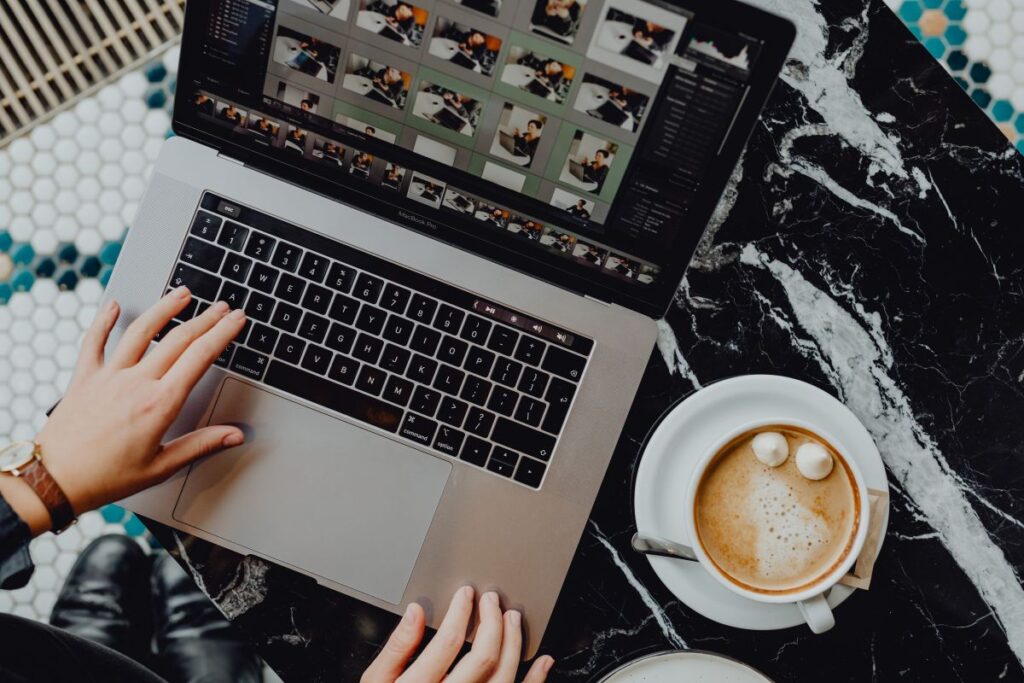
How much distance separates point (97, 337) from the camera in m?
0.81

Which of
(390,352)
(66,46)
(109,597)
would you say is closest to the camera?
(390,352)

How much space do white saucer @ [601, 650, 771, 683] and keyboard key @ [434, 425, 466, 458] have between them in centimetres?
32

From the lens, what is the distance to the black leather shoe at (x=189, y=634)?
3.55 feet

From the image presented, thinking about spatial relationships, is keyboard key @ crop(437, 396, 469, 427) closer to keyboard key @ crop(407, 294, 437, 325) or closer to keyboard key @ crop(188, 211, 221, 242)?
keyboard key @ crop(407, 294, 437, 325)

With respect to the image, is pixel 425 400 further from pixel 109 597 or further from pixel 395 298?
pixel 109 597

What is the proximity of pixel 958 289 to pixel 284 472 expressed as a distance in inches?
33.0

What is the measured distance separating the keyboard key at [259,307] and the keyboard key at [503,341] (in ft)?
0.82

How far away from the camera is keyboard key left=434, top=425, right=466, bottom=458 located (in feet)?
2.70

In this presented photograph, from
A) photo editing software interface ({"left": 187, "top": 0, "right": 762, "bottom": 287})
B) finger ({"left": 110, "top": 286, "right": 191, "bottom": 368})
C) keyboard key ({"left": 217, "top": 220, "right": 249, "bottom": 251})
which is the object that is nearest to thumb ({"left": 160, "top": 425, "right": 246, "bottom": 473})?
finger ({"left": 110, "top": 286, "right": 191, "bottom": 368})

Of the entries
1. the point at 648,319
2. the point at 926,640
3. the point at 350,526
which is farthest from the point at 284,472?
the point at 926,640

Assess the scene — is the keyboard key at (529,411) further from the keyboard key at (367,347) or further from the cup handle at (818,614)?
the cup handle at (818,614)

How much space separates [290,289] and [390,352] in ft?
0.43

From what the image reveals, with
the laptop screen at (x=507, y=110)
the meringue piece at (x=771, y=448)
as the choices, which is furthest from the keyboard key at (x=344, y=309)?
the meringue piece at (x=771, y=448)

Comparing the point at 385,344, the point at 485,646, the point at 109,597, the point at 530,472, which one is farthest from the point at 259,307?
the point at 109,597
